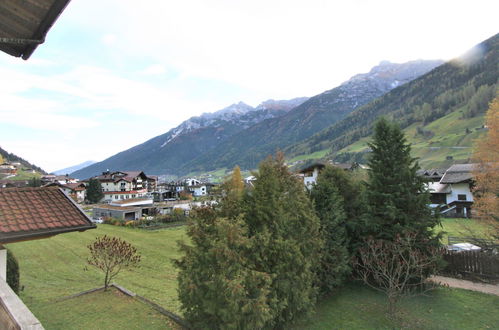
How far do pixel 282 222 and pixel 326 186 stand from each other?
4.83 m

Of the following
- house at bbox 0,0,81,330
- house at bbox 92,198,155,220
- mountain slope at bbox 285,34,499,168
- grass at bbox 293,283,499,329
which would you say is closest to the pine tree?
grass at bbox 293,283,499,329

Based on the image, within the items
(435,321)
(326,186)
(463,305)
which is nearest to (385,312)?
(435,321)

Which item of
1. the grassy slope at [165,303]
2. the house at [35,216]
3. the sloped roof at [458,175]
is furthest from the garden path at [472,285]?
the sloped roof at [458,175]

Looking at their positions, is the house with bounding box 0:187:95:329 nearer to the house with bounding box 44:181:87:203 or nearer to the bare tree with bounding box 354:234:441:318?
the bare tree with bounding box 354:234:441:318

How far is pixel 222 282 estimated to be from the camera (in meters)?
6.78

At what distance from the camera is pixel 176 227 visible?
38.5m

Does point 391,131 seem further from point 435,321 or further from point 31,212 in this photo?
point 31,212

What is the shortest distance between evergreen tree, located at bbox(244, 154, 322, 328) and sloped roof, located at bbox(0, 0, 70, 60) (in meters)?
6.21

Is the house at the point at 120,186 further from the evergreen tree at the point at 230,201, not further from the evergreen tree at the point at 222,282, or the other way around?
the evergreen tree at the point at 222,282

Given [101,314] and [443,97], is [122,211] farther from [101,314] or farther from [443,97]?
[443,97]

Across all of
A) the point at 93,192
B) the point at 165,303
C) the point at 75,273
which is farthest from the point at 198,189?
the point at 165,303

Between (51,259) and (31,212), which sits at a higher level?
(31,212)

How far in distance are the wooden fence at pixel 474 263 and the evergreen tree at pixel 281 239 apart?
10186 mm

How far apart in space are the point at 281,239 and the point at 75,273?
47.9 ft
